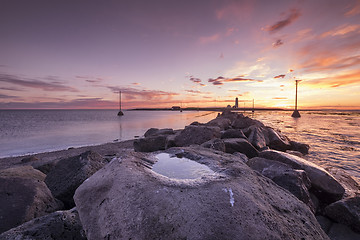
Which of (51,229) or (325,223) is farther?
(325,223)

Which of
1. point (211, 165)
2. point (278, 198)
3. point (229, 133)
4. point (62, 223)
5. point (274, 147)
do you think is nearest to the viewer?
point (62, 223)

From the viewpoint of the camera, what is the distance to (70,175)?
3.14 metres

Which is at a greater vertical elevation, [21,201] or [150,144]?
[21,201]

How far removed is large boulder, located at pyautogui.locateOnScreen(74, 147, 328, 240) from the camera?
151 cm

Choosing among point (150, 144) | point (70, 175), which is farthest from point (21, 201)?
point (150, 144)

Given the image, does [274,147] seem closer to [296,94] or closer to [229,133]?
[229,133]

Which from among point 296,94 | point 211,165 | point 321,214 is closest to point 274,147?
point 321,214

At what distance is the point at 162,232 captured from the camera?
4.82 ft

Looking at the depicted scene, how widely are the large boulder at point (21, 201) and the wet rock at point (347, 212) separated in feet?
16.5

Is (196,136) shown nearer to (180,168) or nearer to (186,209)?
(180,168)

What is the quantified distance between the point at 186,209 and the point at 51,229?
5.12 feet

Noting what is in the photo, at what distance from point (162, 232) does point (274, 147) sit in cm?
972

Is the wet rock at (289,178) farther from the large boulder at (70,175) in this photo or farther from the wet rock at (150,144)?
the wet rock at (150,144)

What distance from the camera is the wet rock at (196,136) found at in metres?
6.88
